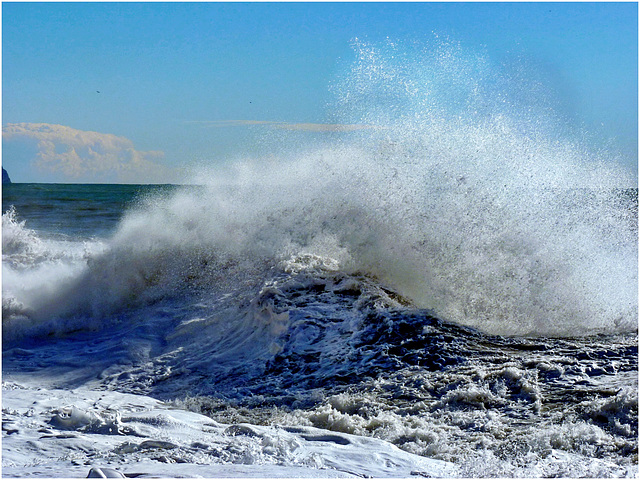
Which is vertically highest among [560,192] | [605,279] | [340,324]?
[560,192]

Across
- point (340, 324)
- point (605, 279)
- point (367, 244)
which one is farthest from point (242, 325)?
point (605, 279)

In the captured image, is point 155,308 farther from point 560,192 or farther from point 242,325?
point 560,192

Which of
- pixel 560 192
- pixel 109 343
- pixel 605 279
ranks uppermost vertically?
pixel 560 192

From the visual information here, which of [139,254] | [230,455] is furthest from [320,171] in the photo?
[230,455]

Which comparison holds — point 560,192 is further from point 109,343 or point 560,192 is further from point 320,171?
point 109,343

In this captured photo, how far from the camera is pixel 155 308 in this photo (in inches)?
364

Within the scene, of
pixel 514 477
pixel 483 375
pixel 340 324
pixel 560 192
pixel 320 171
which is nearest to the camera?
pixel 514 477

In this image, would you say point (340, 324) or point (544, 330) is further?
point (340, 324)

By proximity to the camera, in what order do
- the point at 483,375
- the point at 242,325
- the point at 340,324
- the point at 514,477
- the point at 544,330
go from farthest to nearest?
the point at 242,325 < the point at 340,324 < the point at 544,330 < the point at 483,375 < the point at 514,477

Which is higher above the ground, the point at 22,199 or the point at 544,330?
the point at 22,199

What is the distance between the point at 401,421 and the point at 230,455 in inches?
61.1

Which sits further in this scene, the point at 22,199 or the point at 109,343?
the point at 22,199

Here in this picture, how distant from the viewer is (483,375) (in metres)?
A: 5.53

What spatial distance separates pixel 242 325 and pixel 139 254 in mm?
3593
